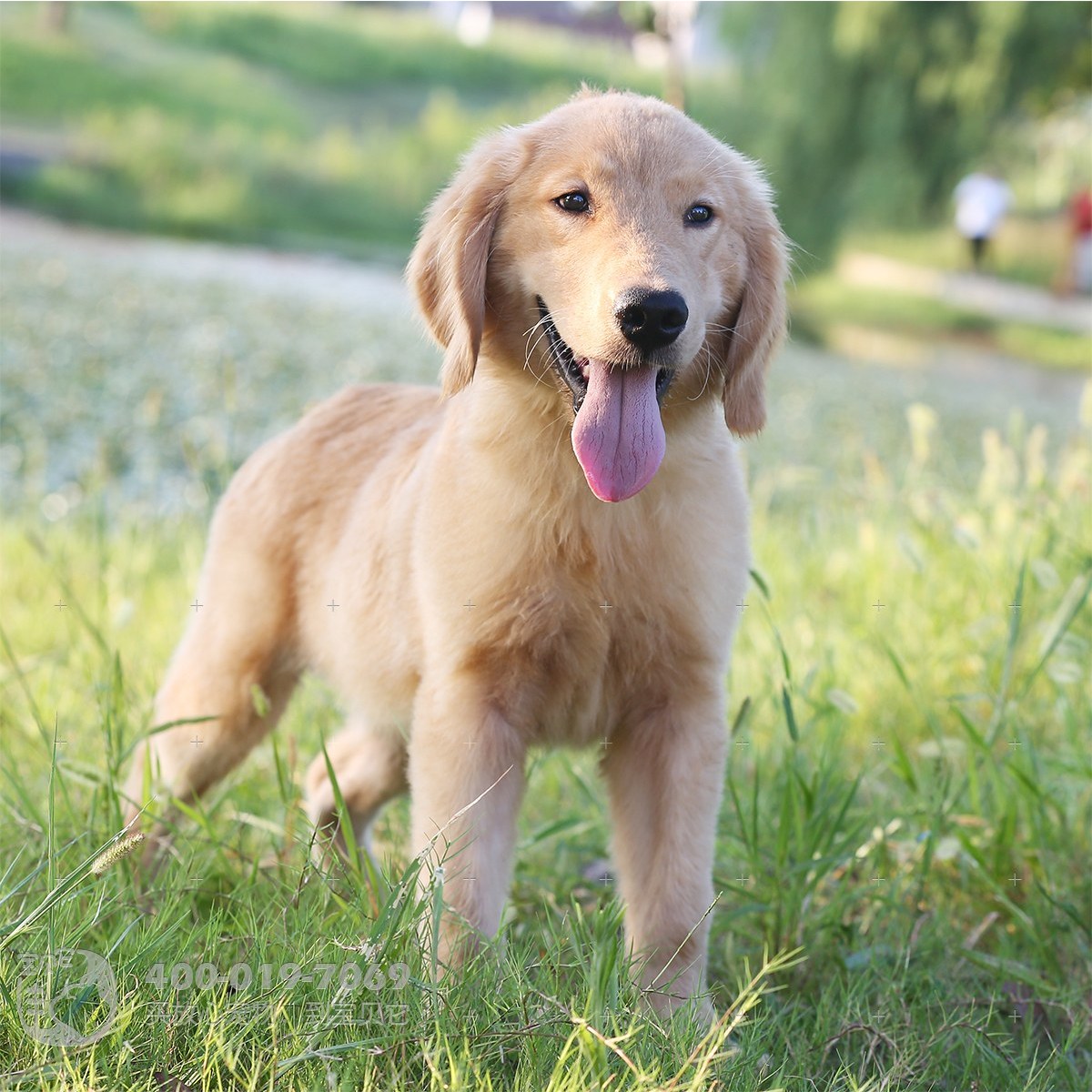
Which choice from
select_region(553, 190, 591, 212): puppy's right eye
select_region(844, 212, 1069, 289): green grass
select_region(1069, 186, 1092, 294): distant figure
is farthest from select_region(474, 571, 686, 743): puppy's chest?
select_region(1069, 186, 1092, 294): distant figure

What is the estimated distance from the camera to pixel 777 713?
11.6 feet

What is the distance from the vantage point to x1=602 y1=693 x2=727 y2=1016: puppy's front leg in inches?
97.7

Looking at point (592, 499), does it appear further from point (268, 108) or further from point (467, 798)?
point (268, 108)

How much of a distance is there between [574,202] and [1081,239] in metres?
17.5

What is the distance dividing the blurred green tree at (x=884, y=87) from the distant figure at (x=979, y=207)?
34 cm

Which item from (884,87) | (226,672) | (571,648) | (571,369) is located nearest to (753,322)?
(571,369)

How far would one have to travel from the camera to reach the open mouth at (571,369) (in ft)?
7.89

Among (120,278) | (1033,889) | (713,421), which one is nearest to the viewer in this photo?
(713,421)

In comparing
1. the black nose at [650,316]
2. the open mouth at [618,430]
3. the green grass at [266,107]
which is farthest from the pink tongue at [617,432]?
the green grass at [266,107]

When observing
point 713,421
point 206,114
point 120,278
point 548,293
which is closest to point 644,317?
point 548,293

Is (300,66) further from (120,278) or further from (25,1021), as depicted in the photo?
(25,1021)

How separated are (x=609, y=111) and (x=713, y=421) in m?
0.64

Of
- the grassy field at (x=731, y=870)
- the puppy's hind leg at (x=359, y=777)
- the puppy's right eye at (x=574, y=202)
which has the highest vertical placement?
the puppy's right eye at (x=574, y=202)

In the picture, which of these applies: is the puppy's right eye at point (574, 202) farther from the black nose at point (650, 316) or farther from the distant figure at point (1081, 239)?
the distant figure at point (1081, 239)
